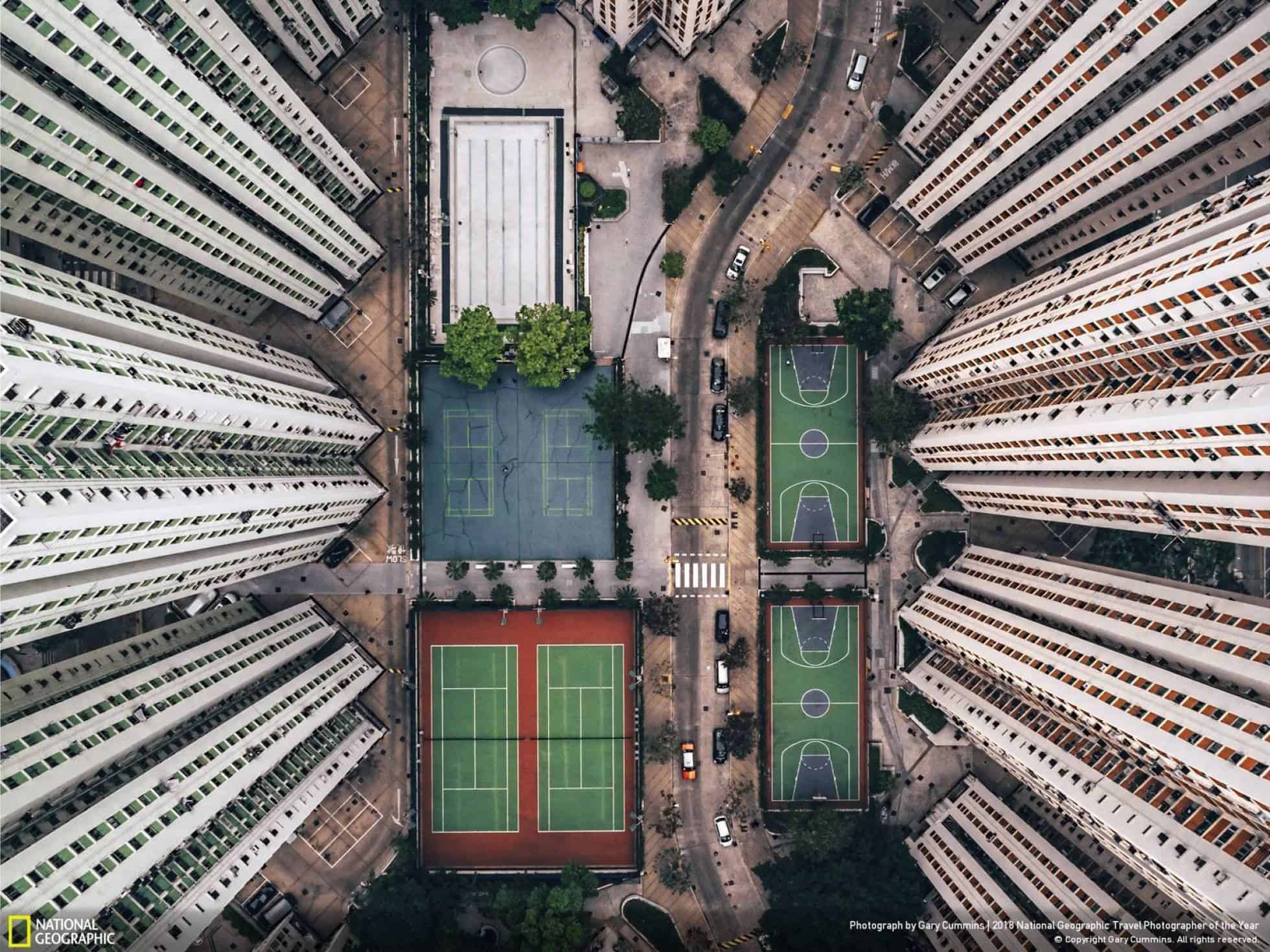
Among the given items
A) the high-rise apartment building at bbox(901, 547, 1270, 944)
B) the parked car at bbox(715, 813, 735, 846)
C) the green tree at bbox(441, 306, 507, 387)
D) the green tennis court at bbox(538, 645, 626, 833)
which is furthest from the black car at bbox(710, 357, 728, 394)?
the parked car at bbox(715, 813, 735, 846)

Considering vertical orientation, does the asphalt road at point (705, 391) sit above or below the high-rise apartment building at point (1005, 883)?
above

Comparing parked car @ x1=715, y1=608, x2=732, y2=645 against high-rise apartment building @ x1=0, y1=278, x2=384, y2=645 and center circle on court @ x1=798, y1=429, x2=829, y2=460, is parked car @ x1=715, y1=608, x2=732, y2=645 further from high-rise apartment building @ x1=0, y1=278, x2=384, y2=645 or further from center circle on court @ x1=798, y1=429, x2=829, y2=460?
high-rise apartment building @ x1=0, y1=278, x2=384, y2=645

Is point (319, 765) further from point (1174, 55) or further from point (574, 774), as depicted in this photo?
point (1174, 55)

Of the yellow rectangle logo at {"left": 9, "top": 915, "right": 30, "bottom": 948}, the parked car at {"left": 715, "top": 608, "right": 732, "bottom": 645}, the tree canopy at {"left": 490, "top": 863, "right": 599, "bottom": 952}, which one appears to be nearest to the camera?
the yellow rectangle logo at {"left": 9, "top": 915, "right": 30, "bottom": 948}

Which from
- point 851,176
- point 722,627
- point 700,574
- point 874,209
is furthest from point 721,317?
point 722,627

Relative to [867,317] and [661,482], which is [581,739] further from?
[867,317]

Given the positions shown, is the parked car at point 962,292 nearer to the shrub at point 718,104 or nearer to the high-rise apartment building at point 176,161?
the shrub at point 718,104

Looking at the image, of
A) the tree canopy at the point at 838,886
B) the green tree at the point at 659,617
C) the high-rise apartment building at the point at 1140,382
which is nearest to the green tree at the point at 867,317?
the high-rise apartment building at the point at 1140,382
